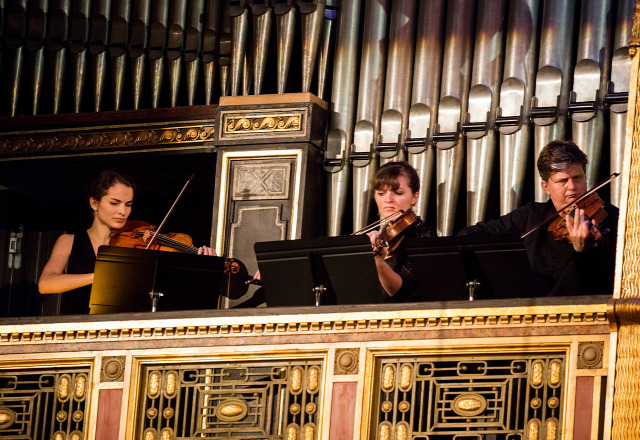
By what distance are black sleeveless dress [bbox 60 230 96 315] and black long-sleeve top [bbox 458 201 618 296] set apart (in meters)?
2.16

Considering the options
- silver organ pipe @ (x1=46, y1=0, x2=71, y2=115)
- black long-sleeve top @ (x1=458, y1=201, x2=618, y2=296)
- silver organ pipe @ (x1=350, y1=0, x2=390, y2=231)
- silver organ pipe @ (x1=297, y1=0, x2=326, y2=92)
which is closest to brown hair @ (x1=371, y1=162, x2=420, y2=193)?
black long-sleeve top @ (x1=458, y1=201, x2=618, y2=296)

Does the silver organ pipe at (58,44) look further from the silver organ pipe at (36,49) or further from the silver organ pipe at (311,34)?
the silver organ pipe at (311,34)

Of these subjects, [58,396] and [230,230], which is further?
[230,230]

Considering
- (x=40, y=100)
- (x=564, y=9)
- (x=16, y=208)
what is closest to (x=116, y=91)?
(x=40, y=100)

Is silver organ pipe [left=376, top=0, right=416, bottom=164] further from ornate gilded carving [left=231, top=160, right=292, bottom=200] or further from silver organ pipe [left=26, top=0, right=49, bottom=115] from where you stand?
silver organ pipe [left=26, top=0, right=49, bottom=115]

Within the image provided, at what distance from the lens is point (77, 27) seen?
9211mm

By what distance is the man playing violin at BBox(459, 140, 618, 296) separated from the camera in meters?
6.62

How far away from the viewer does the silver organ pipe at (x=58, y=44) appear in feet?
30.0

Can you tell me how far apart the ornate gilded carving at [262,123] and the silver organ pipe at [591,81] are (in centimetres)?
155

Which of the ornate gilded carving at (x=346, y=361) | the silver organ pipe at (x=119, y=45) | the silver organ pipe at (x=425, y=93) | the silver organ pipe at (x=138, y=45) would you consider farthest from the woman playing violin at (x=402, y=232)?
the silver organ pipe at (x=119, y=45)

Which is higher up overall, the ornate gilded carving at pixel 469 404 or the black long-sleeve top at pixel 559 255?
the black long-sleeve top at pixel 559 255

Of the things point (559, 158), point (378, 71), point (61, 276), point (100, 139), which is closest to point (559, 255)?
point (559, 158)

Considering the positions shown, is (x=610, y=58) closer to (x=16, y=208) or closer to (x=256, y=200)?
(x=256, y=200)

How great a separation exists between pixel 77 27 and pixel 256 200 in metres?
1.75
